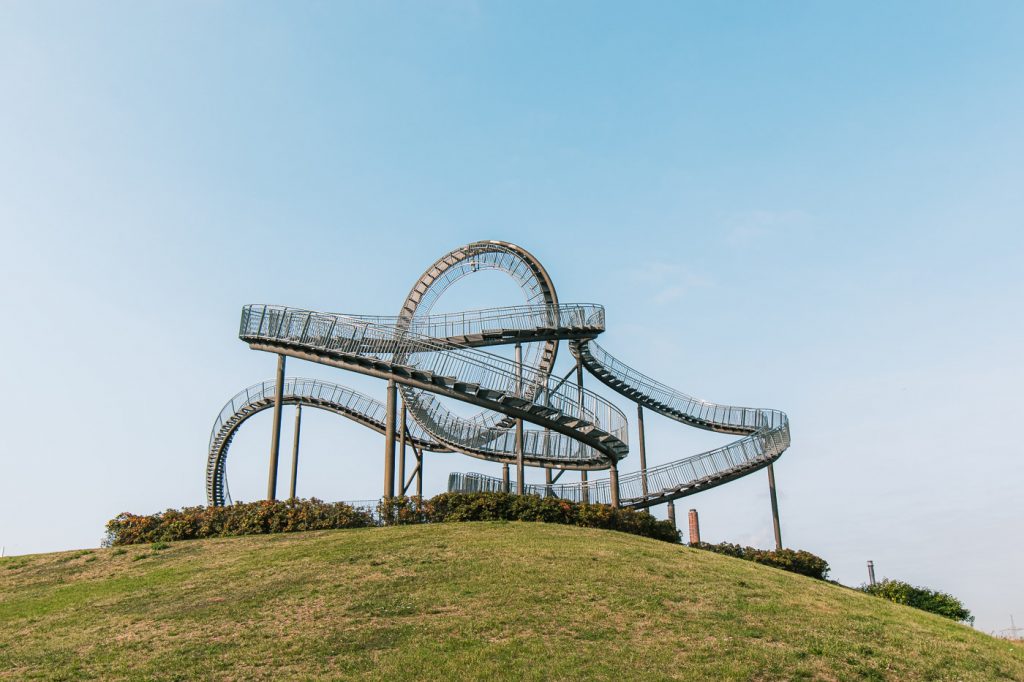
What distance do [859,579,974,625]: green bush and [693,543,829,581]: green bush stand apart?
2.01m

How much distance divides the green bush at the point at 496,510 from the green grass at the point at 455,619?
312cm

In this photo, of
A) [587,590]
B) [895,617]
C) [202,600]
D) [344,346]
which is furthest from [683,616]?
[344,346]

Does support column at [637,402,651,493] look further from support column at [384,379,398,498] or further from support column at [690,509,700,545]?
support column at [384,379,398,498]

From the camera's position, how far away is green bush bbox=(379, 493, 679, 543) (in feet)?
93.9

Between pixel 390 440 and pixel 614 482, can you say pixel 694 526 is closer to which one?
pixel 614 482

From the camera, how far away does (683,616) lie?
19.4 meters

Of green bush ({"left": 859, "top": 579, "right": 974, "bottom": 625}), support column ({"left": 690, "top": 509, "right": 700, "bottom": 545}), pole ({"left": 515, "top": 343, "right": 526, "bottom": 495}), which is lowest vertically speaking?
green bush ({"left": 859, "top": 579, "right": 974, "bottom": 625})

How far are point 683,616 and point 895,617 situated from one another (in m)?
5.62

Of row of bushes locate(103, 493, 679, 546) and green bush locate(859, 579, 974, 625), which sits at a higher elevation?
row of bushes locate(103, 493, 679, 546)

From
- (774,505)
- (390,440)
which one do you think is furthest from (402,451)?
(774,505)

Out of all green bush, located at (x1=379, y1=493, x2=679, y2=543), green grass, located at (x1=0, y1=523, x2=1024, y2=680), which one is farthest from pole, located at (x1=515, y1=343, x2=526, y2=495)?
green grass, located at (x1=0, y1=523, x2=1024, y2=680)

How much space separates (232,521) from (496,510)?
776 cm

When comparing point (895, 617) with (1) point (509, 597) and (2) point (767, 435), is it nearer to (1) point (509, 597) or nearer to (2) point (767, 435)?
(1) point (509, 597)

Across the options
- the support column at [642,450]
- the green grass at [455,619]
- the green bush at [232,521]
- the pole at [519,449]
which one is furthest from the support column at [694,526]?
the green bush at [232,521]
